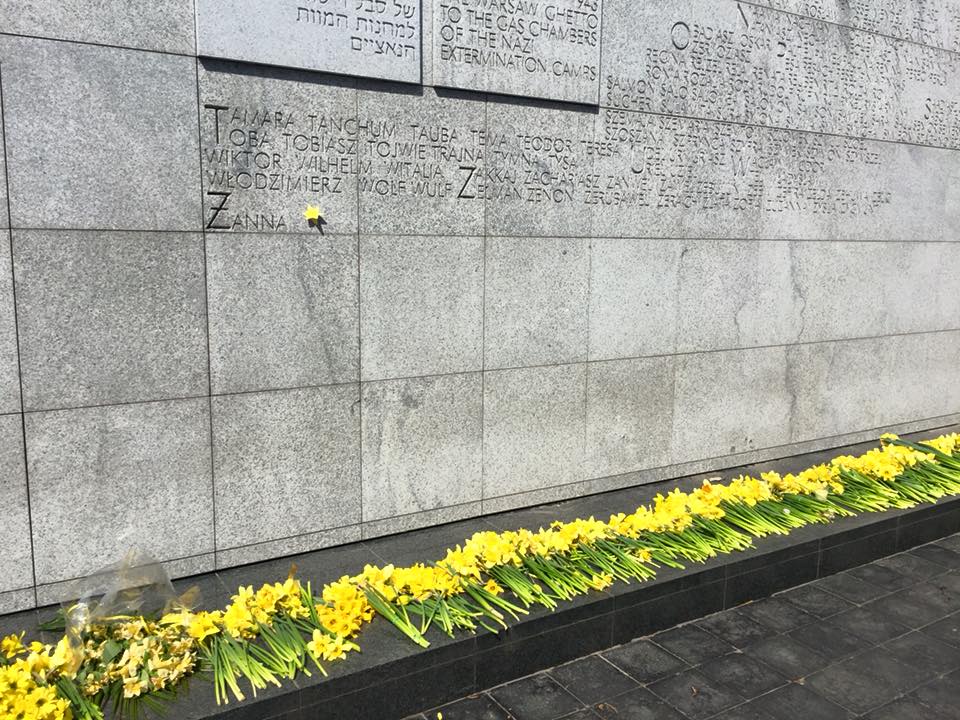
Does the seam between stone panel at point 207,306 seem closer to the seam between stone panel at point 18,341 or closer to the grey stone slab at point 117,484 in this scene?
the grey stone slab at point 117,484

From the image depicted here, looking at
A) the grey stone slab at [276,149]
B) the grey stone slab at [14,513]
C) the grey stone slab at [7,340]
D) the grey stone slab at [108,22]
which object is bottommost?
the grey stone slab at [14,513]

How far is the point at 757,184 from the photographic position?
23.4ft

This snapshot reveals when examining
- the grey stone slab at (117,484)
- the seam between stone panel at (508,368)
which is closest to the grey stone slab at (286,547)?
the grey stone slab at (117,484)

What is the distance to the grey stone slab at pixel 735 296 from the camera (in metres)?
6.86

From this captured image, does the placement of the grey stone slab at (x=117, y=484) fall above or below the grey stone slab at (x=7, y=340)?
below

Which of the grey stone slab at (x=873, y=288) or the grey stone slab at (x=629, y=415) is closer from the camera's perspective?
the grey stone slab at (x=629, y=415)

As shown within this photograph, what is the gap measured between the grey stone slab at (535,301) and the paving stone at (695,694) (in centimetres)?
248

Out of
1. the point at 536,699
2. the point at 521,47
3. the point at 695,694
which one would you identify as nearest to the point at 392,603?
the point at 536,699

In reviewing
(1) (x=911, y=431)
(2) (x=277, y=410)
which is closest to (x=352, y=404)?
(2) (x=277, y=410)

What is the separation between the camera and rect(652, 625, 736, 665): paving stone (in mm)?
4707

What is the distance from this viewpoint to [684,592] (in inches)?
198

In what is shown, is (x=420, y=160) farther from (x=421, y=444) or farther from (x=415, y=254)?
(x=421, y=444)

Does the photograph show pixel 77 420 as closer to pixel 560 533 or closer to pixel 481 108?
pixel 560 533

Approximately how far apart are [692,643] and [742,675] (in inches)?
15.5
